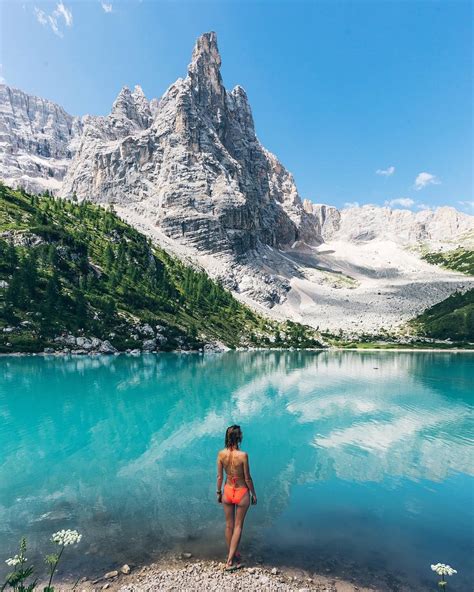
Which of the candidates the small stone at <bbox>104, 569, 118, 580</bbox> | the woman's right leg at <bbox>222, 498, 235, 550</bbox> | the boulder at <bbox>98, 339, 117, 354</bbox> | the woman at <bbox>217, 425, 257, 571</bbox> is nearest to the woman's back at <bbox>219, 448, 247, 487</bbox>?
the woman at <bbox>217, 425, 257, 571</bbox>

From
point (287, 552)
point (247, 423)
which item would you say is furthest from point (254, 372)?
point (287, 552)

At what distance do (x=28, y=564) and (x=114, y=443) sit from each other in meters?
15.4

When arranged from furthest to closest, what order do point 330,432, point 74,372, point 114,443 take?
1. point 74,372
2. point 330,432
3. point 114,443

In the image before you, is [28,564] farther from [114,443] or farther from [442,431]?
[442,431]

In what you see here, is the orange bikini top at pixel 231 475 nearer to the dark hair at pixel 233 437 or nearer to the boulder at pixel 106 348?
the dark hair at pixel 233 437

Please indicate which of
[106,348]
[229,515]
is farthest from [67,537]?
[106,348]

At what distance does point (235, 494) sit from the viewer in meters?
10.9

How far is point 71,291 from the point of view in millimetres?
97438

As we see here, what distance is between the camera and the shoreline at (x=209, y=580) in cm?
1034

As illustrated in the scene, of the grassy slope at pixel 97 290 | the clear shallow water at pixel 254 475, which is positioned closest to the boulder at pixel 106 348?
the grassy slope at pixel 97 290

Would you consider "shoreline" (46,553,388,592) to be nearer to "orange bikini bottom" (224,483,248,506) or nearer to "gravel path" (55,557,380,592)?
"gravel path" (55,557,380,592)

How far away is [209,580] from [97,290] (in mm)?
106318

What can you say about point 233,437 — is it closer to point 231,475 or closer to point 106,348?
point 231,475

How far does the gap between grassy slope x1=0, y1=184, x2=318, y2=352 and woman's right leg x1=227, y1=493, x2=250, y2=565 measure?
7686cm
